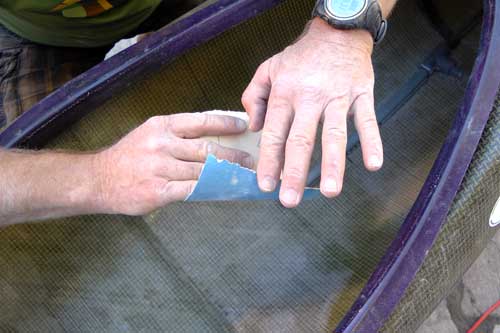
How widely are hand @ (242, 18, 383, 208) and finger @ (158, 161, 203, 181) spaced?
11cm

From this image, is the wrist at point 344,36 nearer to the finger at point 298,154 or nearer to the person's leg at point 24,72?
the finger at point 298,154

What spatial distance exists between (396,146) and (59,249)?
828 millimetres

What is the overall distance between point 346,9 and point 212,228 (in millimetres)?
594

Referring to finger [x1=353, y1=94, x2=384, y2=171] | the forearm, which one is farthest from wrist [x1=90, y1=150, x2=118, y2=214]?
finger [x1=353, y1=94, x2=384, y2=171]

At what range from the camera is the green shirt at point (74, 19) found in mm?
1265

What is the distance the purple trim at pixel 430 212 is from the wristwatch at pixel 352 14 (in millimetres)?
207

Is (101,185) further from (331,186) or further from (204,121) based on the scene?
(331,186)

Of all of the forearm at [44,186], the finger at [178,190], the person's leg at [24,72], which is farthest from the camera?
the person's leg at [24,72]

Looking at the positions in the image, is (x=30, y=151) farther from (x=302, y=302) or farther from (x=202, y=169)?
(x=302, y=302)

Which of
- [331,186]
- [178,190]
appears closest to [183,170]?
[178,190]

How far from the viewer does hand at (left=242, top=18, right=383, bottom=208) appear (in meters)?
0.81

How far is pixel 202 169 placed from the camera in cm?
85

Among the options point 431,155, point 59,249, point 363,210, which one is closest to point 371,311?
point 363,210

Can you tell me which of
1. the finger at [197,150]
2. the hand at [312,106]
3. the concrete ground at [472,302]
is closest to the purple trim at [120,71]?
the hand at [312,106]
